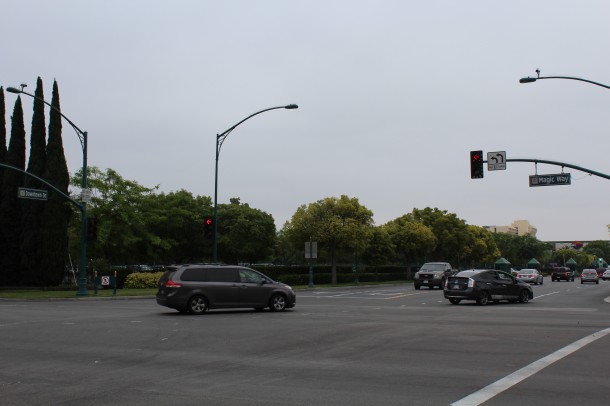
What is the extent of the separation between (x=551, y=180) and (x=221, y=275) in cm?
1838

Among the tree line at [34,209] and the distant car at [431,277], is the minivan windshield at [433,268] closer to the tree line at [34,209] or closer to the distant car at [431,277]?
the distant car at [431,277]

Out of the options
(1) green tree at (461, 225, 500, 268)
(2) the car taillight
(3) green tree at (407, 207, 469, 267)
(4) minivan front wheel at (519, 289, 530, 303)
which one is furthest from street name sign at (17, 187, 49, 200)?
(1) green tree at (461, 225, 500, 268)

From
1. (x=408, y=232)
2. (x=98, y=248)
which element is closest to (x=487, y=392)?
(x=98, y=248)

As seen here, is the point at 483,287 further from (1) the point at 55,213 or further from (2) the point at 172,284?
(1) the point at 55,213

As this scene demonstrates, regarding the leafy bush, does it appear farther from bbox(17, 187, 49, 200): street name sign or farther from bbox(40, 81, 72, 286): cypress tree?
bbox(17, 187, 49, 200): street name sign

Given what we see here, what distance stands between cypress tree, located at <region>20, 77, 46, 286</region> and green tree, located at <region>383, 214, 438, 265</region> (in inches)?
1416

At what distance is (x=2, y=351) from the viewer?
1201 centimetres

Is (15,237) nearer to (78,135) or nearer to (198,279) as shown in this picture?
(78,135)

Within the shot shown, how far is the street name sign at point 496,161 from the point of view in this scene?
2873cm

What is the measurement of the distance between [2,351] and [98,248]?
41.6m

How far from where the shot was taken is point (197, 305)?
66.3 feet

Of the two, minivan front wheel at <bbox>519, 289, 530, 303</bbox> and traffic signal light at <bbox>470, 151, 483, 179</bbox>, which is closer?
minivan front wheel at <bbox>519, 289, 530, 303</bbox>

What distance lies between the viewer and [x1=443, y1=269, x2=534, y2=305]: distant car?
2605 centimetres

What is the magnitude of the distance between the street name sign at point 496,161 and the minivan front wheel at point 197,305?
15.5 meters
